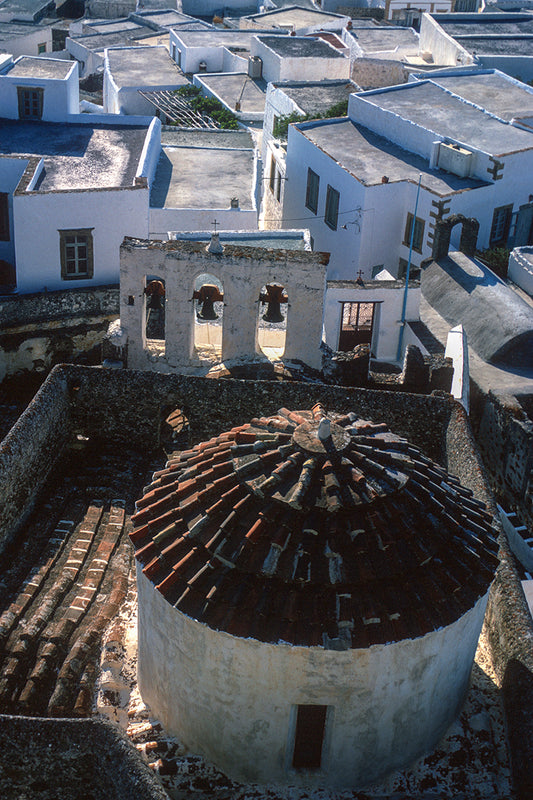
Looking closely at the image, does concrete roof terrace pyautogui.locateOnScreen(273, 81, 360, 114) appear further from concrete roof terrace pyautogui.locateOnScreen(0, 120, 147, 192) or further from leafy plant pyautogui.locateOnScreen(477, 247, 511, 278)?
leafy plant pyautogui.locateOnScreen(477, 247, 511, 278)

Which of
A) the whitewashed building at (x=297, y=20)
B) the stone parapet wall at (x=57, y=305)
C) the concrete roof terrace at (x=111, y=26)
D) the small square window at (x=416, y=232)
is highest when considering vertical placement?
the whitewashed building at (x=297, y=20)

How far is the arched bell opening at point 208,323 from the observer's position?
2792 cm

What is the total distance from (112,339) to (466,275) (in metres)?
16.4

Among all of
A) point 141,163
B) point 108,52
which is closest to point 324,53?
point 108,52

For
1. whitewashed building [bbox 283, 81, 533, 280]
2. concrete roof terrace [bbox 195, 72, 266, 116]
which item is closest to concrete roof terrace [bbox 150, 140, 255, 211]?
whitewashed building [bbox 283, 81, 533, 280]

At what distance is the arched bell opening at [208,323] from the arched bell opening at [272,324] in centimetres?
120

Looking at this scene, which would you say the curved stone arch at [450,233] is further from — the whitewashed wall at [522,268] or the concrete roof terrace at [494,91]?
the concrete roof terrace at [494,91]

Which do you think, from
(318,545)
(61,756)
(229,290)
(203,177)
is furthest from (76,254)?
(61,756)

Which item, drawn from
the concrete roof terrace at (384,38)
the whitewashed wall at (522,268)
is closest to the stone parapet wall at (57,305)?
the whitewashed wall at (522,268)

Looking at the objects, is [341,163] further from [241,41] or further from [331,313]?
[241,41]

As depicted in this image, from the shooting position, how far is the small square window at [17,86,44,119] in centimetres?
4291

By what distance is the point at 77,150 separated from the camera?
40500mm

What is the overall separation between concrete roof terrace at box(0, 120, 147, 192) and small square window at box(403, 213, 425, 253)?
1131 centimetres

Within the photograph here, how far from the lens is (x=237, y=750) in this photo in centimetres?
1547
